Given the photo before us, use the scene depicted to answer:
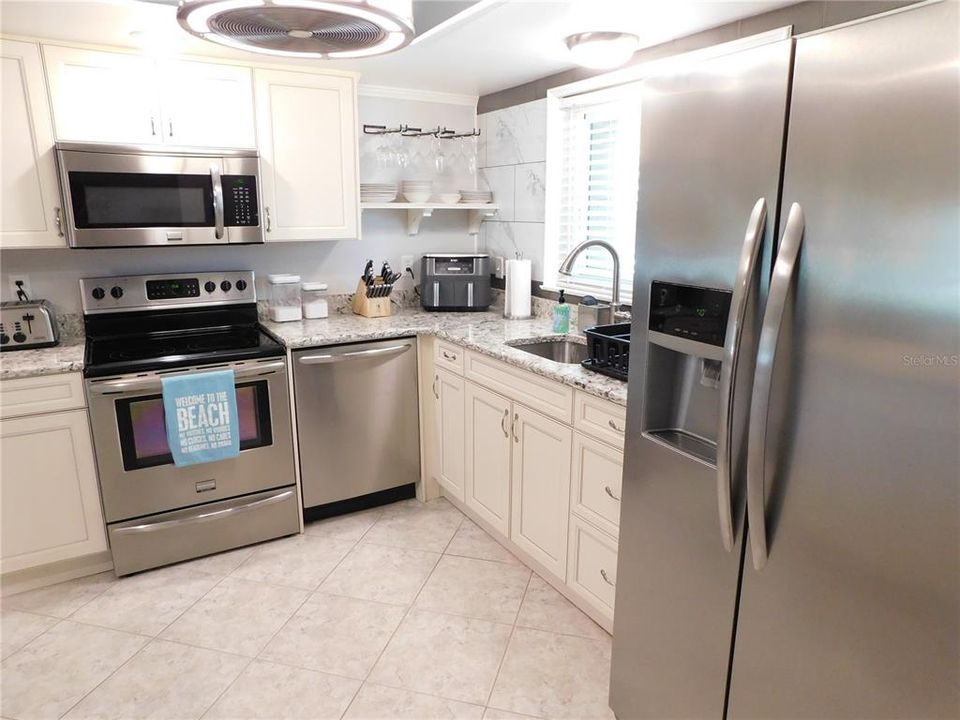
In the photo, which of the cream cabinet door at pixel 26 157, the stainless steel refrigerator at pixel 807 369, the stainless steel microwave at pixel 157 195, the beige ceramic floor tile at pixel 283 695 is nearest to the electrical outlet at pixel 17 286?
the cream cabinet door at pixel 26 157

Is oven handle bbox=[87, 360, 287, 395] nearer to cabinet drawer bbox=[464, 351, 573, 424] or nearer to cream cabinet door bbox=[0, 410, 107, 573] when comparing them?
cream cabinet door bbox=[0, 410, 107, 573]

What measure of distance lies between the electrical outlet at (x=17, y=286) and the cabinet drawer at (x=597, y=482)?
2.45m

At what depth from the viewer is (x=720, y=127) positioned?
1.22 metres

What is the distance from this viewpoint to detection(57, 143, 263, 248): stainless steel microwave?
2.45 m

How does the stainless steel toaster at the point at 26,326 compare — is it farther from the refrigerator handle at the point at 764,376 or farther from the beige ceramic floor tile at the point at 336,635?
the refrigerator handle at the point at 764,376

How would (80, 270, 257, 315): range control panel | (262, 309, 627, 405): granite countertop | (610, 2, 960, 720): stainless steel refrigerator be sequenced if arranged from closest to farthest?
1. (610, 2, 960, 720): stainless steel refrigerator
2. (262, 309, 627, 405): granite countertop
3. (80, 270, 257, 315): range control panel

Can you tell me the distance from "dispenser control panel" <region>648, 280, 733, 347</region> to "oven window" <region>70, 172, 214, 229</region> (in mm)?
2097

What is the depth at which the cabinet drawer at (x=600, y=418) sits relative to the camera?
1.93 meters

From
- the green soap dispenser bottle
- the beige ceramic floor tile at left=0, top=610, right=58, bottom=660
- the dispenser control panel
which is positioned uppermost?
the dispenser control panel

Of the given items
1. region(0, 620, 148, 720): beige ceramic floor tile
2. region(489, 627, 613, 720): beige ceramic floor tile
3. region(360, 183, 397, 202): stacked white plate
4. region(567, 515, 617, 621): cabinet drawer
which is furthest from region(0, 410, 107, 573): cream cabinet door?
region(567, 515, 617, 621): cabinet drawer

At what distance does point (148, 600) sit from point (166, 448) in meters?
0.58

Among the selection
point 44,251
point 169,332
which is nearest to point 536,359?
point 169,332

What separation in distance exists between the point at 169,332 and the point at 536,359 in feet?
5.85

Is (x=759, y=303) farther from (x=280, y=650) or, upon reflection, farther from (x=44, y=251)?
(x=44, y=251)
